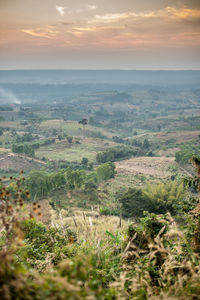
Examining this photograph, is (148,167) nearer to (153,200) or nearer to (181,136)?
(153,200)

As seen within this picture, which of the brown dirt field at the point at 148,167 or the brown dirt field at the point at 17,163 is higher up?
the brown dirt field at the point at 148,167

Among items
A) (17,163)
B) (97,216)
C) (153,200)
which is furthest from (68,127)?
(97,216)

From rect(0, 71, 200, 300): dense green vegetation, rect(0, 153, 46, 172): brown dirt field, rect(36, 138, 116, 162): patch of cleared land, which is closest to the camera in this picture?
rect(0, 71, 200, 300): dense green vegetation

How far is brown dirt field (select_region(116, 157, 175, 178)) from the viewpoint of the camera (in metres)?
42.4

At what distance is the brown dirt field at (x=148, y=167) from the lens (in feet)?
139

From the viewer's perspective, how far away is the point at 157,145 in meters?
74.9

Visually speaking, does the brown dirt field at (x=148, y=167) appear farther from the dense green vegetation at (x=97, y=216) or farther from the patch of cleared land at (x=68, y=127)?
the patch of cleared land at (x=68, y=127)

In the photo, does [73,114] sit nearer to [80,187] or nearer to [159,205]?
[80,187]

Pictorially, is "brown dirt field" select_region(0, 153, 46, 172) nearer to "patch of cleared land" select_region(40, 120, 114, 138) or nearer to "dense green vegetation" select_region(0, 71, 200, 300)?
"dense green vegetation" select_region(0, 71, 200, 300)

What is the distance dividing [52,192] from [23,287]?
27.4 metres

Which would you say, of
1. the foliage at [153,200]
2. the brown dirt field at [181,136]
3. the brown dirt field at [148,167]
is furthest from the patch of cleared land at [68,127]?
the foliage at [153,200]

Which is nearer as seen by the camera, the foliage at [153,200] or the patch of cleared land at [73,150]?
the foliage at [153,200]

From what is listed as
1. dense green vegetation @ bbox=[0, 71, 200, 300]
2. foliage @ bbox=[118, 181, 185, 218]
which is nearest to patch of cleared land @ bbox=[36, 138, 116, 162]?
dense green vegetation @ bbox=[0, 71, 200, 300]

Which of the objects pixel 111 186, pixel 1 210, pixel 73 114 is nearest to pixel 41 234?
pixel 1 210
